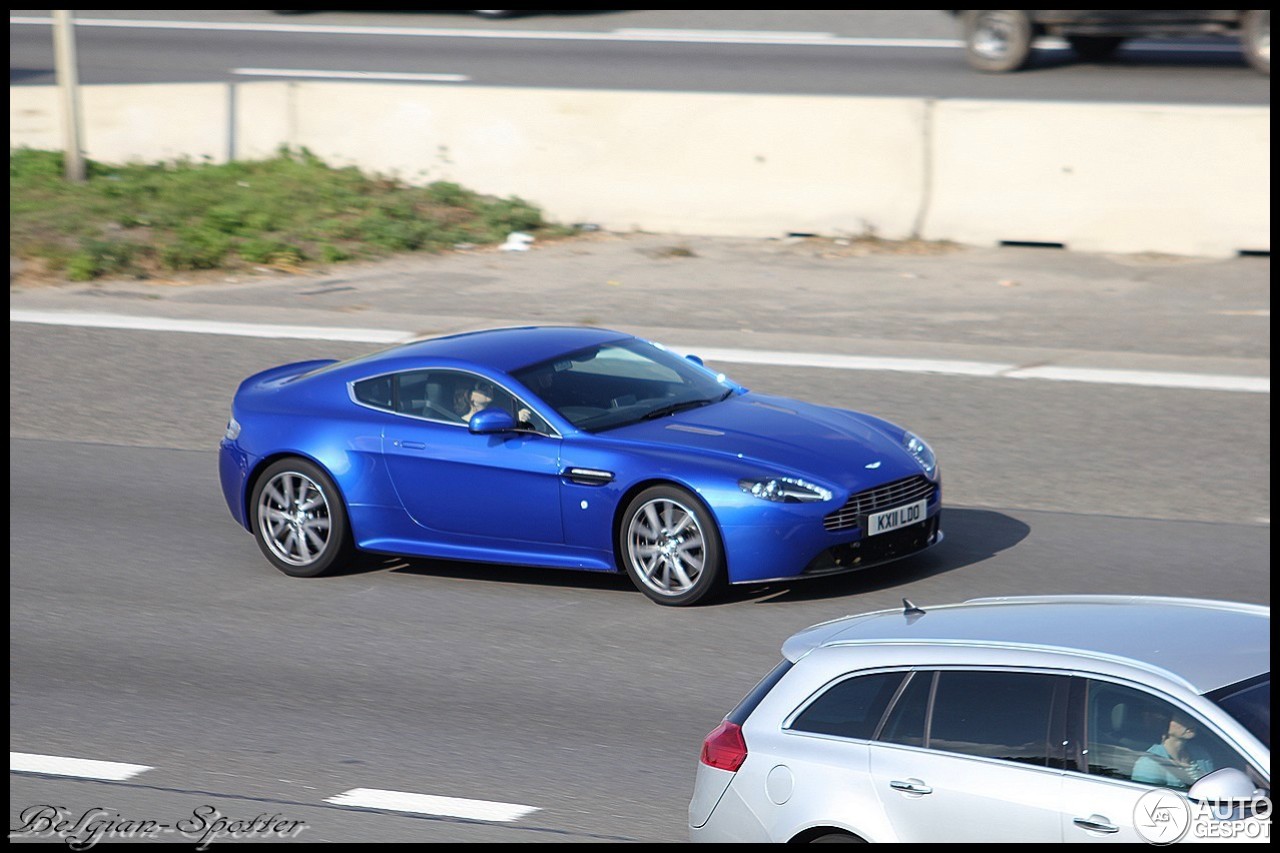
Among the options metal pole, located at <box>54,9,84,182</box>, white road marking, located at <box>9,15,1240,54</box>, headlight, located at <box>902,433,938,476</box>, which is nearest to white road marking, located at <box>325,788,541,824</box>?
headlight, located at <box>902,433,938,476</box>

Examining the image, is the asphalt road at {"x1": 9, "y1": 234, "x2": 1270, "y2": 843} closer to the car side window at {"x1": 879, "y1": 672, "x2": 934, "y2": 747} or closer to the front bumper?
the front bumper

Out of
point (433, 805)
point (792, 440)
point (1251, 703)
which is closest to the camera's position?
point (1251, 703)

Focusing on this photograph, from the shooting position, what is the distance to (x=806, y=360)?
15484 millimetres

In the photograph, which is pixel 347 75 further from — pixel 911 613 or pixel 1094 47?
pixel 911 613

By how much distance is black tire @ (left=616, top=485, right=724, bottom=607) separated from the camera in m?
9.54

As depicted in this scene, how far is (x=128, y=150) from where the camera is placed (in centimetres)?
2373

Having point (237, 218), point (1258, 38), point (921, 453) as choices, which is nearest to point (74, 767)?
point (921, 453)

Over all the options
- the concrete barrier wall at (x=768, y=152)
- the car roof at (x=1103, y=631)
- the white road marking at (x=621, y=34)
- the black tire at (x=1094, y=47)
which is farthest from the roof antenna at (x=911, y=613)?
the white road marking at (x=621, y=34)

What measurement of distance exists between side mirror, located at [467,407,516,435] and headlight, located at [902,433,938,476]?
93.5 inches

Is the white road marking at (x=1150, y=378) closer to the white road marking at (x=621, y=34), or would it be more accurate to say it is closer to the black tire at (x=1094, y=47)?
the black tire at (x=1094, y=47)

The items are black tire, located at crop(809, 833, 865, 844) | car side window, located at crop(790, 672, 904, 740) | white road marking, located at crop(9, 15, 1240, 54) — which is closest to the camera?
black tire, located at crop(809, 833, 865, 844)

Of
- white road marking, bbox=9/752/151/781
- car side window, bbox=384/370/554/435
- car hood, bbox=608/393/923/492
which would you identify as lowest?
white road marking, bbox=9/752/151/781

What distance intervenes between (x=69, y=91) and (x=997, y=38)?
14.2 meters

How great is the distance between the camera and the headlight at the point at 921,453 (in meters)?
10.2
